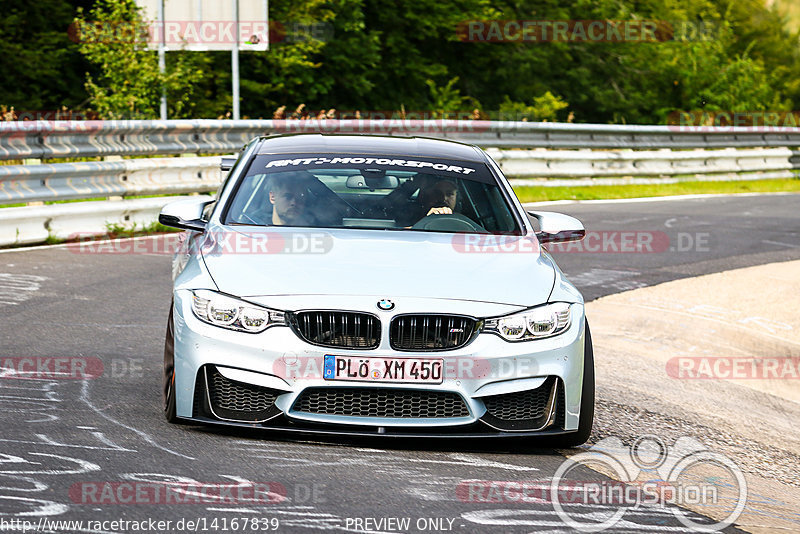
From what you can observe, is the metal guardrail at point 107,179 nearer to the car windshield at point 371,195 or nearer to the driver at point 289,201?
the car windshield at point 371,195

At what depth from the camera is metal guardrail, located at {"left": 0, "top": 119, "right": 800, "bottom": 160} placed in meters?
12.6

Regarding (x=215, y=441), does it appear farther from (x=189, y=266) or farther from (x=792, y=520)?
(x=792, y=520)

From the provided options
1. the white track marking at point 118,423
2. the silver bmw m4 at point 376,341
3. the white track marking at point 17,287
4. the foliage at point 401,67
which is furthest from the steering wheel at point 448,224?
the foliage at point 401,67

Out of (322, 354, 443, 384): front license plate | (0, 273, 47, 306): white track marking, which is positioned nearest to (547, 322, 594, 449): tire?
(322, 354, 443, 384): front license plate

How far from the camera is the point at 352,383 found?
513 centimetres

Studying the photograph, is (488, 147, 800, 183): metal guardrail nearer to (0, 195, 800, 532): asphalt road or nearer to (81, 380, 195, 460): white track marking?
(0, 195, 800, 532): asphalt road

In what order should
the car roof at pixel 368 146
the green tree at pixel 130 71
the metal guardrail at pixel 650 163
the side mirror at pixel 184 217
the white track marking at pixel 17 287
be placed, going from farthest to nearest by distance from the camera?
the green tree at pixel 130 71 → the metal guardrail at pixel 650 163 → the white track marking at pixel 17 287 → the car roof at pixel 368 146 → the side mirror at pixel 184 217

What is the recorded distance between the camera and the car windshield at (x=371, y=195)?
251 inches

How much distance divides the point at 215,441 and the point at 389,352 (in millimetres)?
874

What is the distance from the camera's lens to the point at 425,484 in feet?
15.7

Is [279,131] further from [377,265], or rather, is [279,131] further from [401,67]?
[401,67]

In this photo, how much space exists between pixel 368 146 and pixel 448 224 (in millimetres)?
897

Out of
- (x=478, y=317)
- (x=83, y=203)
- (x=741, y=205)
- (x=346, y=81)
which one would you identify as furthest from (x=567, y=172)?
(x=346, y=81)

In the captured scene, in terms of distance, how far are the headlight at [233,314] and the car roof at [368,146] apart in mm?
1800
